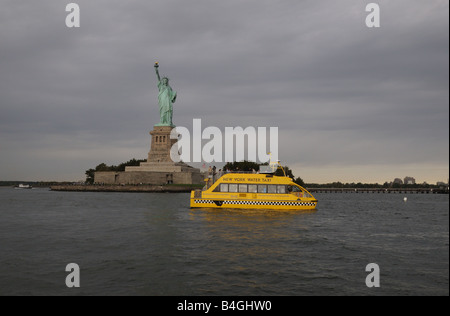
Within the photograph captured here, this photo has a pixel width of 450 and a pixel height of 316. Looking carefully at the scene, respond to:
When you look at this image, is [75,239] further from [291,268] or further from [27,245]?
[291,268]

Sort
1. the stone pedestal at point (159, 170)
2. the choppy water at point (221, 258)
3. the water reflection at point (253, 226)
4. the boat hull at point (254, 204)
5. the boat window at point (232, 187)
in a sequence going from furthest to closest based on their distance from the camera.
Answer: the stone pedestal at point (159, 170), the boat window at point (232, 187), the boat hull at point (254, 204), the water reflection at point (253, 226), the choppy water at point (221, 258)

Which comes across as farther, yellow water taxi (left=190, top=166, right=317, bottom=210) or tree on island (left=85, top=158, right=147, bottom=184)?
tree on island (left=85, top=158, right=147, bottom=184)

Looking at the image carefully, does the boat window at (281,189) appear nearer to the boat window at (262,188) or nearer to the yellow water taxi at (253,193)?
the yellow water taxi at (253,193)

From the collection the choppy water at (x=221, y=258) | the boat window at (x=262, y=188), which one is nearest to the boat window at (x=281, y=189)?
the boat window at (x=262, y=188)

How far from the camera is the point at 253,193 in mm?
35156

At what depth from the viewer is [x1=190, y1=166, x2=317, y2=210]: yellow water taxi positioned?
35031 millimetres

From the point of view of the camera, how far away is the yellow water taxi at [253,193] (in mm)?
35031

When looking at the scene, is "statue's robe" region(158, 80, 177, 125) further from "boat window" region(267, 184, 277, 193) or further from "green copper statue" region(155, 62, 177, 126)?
"boat window" region(267, 184, 277, 193)

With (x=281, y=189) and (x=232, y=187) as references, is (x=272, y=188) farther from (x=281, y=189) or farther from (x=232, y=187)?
(x=232, y=187)

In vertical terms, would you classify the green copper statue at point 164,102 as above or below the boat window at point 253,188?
above

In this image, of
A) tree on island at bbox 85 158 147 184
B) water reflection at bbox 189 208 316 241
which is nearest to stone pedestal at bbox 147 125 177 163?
tree on island at bbox 85 158 147 184

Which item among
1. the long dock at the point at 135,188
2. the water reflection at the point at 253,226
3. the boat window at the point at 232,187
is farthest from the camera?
the long dock at the point at 135,188

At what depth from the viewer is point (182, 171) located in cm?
9650
